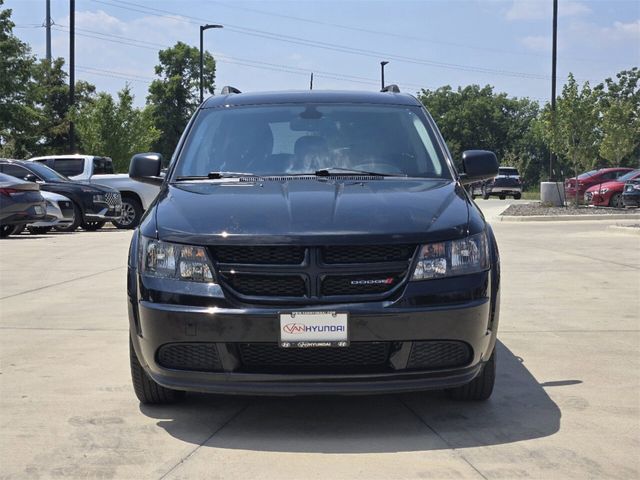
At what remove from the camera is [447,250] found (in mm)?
4379

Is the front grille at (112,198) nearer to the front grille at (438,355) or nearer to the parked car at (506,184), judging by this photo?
the front grille at (438,355)

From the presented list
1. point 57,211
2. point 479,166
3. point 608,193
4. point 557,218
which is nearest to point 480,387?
point 479,166

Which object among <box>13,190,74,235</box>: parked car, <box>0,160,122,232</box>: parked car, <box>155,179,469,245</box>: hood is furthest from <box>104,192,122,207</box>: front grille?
<box>155,179,469,245</box>: hood

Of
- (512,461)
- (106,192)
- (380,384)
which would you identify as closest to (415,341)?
(380,384)

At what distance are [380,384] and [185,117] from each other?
74.9 metres

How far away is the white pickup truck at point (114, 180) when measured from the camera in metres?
22.3

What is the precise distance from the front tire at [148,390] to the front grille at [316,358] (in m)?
0.81

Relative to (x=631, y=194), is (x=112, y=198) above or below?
below

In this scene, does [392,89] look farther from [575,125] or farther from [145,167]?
[575,125]

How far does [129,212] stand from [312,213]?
19.0 metres

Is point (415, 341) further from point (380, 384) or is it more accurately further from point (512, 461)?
point (512, 461)

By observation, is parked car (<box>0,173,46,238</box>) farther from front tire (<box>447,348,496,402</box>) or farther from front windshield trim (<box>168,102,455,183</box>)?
front tire (<box>447,348,496,402</box>)

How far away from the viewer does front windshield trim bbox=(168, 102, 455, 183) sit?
18.1ft

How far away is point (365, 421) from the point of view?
4742mm
